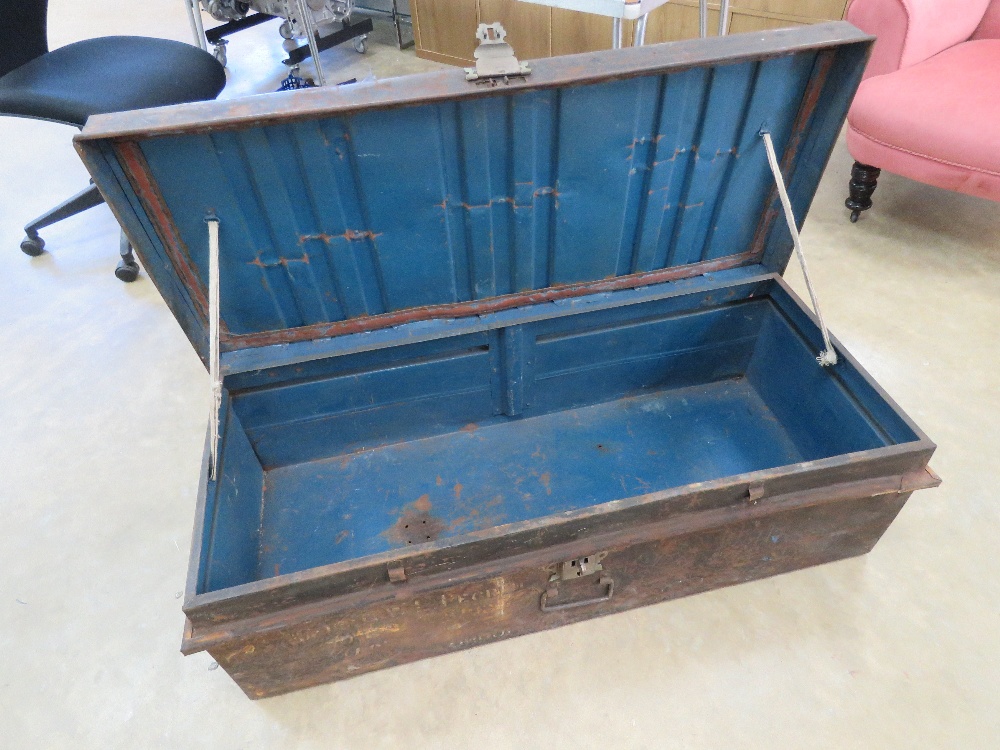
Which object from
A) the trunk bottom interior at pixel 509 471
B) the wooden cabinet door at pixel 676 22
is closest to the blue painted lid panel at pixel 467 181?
the trunk bottom interior at pixel 509 471

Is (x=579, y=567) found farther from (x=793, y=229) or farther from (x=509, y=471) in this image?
(x=793, y=229)

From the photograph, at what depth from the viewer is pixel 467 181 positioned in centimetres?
137

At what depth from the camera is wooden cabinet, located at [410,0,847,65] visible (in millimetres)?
2947

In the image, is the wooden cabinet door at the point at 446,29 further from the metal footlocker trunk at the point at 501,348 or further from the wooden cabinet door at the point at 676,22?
the metal footlocker trunk at the point at 501,348

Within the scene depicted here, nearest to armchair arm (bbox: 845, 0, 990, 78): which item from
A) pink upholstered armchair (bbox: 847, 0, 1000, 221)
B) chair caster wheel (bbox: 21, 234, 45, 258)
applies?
pink upholstered armchair (bbox: 847, 0, 1000, 221)

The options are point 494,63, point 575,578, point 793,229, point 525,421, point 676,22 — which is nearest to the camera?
point 494,63

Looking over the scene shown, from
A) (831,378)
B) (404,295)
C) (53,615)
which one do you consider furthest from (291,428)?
(831,378)

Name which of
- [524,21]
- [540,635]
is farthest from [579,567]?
[524,21]

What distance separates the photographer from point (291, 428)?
1.68 m

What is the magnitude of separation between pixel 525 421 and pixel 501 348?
12.0 inches

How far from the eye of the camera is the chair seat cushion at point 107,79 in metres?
2.05

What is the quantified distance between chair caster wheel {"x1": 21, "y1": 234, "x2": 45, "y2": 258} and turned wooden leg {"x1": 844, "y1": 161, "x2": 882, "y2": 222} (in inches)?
140

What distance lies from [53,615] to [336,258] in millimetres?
1199

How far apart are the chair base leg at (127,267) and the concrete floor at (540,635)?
0.47 metres
